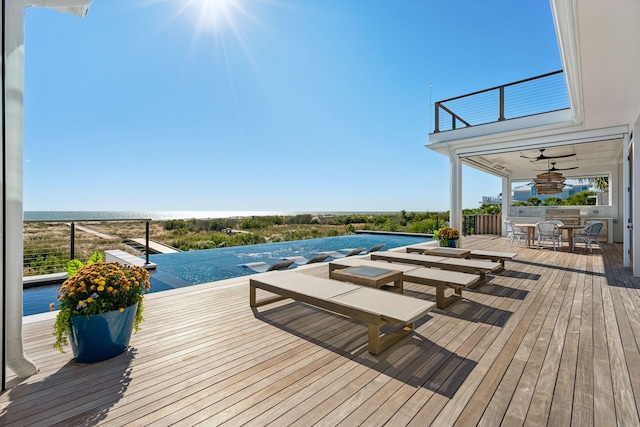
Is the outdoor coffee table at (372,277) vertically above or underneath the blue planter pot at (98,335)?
above

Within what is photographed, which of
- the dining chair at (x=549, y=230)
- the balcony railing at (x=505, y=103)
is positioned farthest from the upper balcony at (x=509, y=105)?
the dining chair at (x=549, y=230)

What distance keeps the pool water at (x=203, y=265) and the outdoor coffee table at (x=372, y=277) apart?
3.00m

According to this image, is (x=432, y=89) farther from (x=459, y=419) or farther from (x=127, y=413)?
(x=127, y=413)

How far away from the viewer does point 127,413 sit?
159cm

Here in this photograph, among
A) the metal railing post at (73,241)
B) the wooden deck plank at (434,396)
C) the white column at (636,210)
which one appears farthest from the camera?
the white column at (636,210)

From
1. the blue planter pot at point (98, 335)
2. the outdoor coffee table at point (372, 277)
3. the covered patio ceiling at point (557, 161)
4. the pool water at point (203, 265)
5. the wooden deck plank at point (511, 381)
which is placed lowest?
the pool water at point (203, 265)

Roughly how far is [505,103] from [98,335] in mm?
8452

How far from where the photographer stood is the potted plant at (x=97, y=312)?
2.05m

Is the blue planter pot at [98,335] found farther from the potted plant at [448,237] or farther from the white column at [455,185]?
the white column at [455,185]

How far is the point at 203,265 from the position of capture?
688 centimetres

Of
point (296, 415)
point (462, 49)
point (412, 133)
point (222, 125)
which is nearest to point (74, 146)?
point (222, 125)

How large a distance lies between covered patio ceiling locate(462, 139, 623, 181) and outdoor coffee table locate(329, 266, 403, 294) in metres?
5.55

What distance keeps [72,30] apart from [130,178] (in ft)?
79.4

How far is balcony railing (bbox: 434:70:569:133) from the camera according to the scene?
6.35 m
